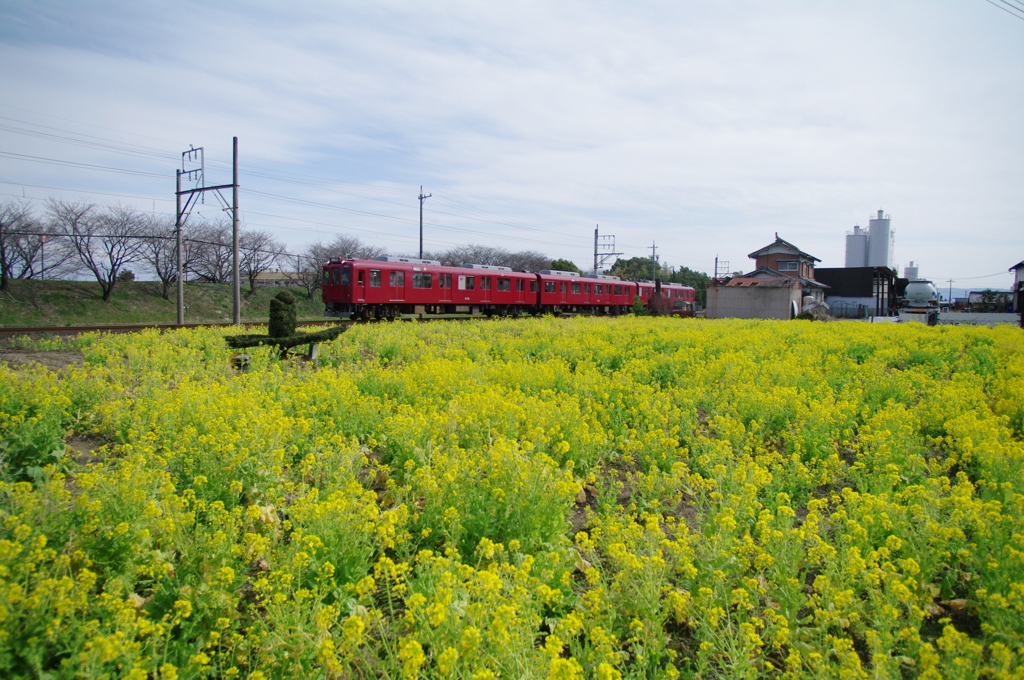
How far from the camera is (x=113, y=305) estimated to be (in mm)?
28938

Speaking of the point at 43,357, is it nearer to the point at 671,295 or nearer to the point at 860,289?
the point at 671,295

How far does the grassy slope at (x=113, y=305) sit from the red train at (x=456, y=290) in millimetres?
8540

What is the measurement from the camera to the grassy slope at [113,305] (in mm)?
25859

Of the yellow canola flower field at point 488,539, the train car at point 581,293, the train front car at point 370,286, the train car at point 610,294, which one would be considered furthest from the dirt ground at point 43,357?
the train car at point 610,294

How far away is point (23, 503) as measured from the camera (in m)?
2.77

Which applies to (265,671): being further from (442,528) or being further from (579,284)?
(579,284)

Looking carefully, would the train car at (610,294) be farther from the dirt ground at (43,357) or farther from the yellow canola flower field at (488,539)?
the yellow canola flower field at (488,539)

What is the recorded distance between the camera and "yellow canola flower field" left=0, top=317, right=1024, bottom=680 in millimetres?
2359

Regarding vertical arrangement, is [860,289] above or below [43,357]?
above

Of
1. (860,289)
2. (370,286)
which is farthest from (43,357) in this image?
(860,289)

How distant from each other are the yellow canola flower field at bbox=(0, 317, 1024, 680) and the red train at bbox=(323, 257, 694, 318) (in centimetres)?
1554

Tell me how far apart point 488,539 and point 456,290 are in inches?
904

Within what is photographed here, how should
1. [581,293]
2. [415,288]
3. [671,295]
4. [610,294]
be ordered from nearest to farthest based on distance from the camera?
[415,288]
[581,293]
[610,294]
[671,295]

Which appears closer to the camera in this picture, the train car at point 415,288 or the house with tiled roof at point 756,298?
the train car at point 415,288
